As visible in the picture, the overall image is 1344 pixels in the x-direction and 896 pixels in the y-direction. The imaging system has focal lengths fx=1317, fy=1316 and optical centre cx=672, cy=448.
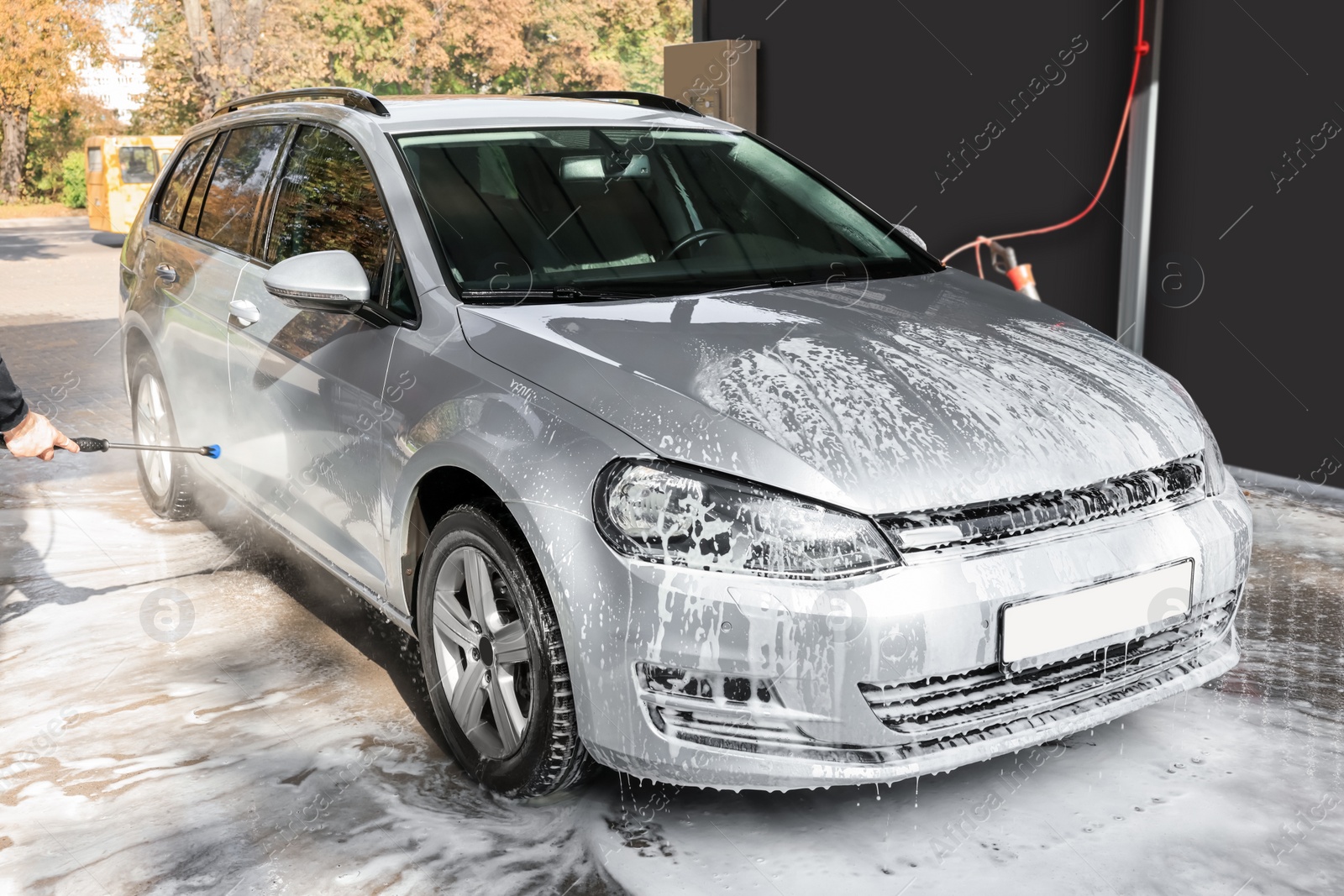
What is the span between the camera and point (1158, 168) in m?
6.57

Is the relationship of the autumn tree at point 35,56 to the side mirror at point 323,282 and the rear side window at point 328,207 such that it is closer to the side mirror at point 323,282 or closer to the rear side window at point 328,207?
the rear side window at point 328,207

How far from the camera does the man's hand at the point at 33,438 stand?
3545 mm

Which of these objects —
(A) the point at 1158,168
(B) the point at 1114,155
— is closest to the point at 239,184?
(B) the point at 1114,155

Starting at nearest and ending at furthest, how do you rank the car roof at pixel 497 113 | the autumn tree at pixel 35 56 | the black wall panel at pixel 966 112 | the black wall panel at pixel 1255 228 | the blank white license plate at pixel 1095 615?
the blank white license plate at pixel 1095 615
the car roof at pixel 497 113
the black wall panel at pixel 1255 228
the black wall panel at pixel 966 112
the autumn tree at pixel 35 56

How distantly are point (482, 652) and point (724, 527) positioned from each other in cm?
83

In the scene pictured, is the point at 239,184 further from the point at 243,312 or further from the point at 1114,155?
the point at 1114,155

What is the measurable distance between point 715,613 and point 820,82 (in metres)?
6.68

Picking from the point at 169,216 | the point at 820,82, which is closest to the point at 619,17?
the point at 820,82

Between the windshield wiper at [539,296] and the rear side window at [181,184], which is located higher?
the rear side window at [181,184]

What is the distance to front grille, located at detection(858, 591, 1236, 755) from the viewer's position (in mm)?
2637

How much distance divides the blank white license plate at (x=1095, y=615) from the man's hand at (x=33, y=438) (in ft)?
8.35

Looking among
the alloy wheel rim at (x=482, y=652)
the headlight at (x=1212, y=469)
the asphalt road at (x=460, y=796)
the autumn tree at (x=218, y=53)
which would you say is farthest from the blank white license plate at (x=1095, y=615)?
the autumn tree at (x=218, y=53)

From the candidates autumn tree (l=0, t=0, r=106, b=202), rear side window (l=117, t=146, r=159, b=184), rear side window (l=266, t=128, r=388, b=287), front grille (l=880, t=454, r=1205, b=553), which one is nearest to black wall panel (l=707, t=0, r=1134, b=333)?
front grille (l=880, t=454, r=1205, b=553)

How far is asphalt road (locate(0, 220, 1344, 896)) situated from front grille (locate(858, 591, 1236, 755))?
0.35m
